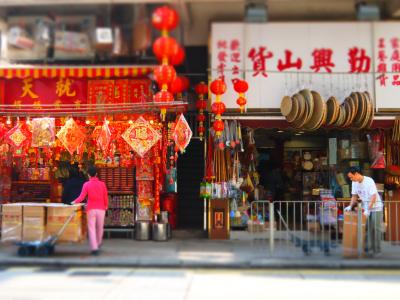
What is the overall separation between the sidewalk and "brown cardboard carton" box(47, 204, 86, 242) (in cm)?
41

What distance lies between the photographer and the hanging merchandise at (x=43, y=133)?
36.8 ft

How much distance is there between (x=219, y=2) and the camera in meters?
11.5

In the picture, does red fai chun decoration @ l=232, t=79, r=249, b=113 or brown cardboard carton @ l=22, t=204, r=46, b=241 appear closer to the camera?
brown cardboard carton @ l=22, t=204, r=46, b=241

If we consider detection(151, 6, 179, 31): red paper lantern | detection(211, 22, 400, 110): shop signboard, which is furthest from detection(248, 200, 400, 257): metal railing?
detection(151, 6, 179, 31): red paper lantern

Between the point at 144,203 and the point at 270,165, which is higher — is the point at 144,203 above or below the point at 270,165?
below

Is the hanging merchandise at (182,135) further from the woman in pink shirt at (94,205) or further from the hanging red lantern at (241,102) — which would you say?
the woman in pink shirt at (94,205)

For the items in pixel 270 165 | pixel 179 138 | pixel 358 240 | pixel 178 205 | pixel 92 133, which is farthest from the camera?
pixel 270 165

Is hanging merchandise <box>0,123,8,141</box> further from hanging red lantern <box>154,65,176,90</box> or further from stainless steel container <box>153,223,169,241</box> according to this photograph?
hanging red lantern <box>154,65,176,90</box>

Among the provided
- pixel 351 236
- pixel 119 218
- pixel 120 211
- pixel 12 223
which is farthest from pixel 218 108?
pixel 12 223

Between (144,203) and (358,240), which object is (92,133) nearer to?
(144,203)

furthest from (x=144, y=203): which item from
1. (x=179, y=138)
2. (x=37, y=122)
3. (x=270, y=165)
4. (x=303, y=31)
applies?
(x=303, y=31)

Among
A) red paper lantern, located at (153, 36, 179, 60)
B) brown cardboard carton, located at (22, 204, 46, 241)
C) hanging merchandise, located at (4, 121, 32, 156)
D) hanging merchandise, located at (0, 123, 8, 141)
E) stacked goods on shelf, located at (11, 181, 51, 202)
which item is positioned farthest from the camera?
stacked goods on shelf, located at (11, 181, 51, 202)

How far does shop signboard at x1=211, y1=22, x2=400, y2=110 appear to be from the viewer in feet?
38.9

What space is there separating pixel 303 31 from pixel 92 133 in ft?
19.8
